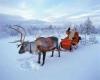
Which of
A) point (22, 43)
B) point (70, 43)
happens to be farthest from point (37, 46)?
point (70, 43)

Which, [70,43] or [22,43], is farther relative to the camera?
[70,43]

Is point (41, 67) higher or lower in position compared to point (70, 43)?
lower

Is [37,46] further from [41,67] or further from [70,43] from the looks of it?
[70,43]

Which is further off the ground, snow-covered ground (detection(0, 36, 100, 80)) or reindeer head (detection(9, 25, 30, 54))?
reindeer head (detection(9, 25, 30, 54))

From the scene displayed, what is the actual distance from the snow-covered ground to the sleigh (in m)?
0.06

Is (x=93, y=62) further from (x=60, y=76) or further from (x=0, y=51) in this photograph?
(x=0, y=51)

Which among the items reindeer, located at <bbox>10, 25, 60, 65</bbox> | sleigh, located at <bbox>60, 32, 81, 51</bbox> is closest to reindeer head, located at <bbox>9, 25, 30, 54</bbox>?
reindeer, located at <bbox>10, 25, 60, 65</bbox>

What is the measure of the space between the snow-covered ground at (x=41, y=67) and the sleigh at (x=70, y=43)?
0.06m

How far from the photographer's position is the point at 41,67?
1070 millimetres

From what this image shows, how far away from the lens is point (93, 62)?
1.23m

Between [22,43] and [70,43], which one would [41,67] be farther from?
[70,43]

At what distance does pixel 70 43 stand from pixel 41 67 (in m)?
0.33

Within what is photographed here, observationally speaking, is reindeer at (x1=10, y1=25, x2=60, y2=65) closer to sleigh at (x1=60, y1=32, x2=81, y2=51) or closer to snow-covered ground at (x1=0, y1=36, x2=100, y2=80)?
snow-covered ground at (x1=0, y1=36, x2=100, y2=80)

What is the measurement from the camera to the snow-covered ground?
1.04m
